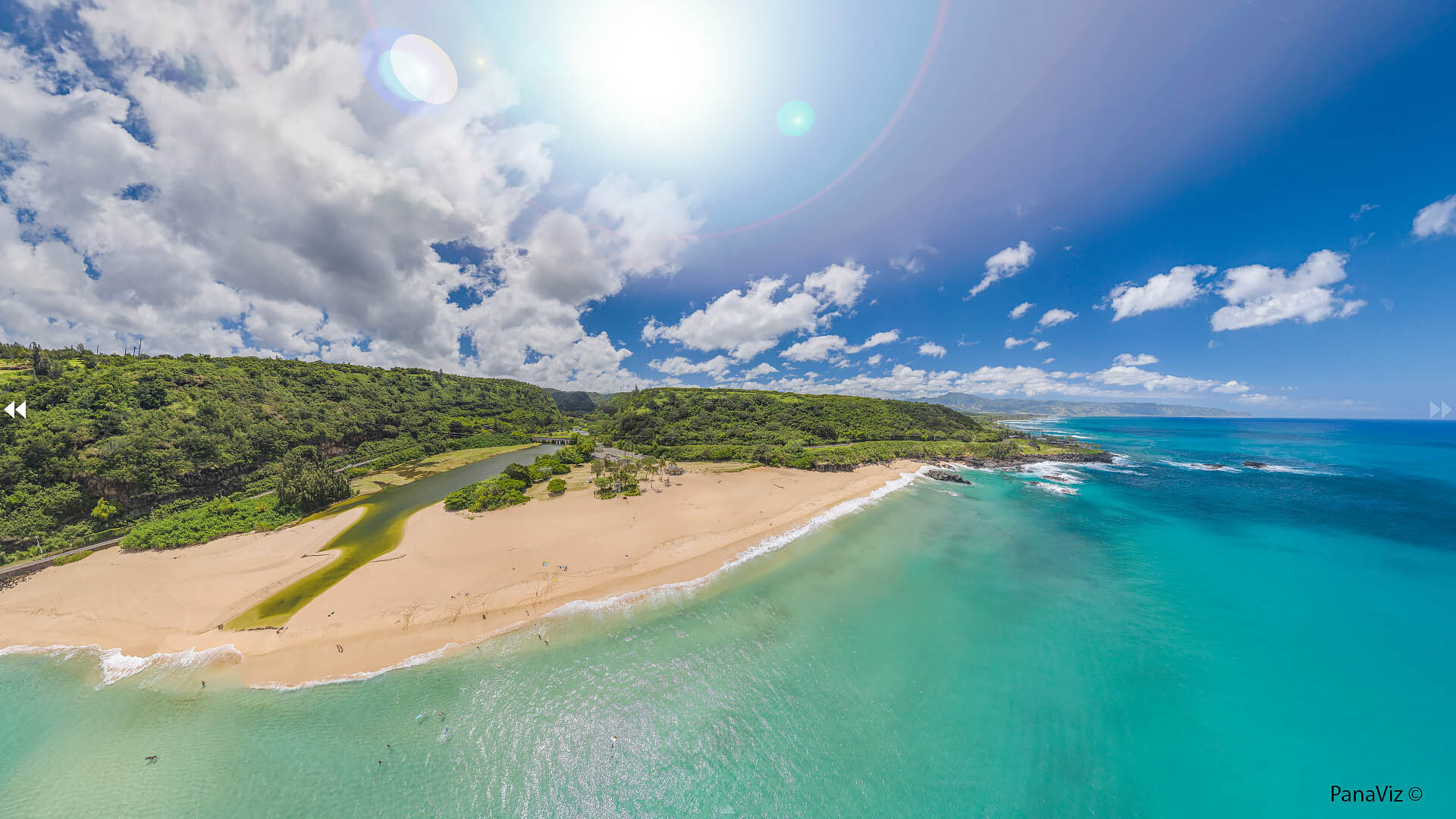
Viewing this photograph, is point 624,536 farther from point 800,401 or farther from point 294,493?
point 800,401

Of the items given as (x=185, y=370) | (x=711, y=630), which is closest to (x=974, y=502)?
(x=711, y=630)

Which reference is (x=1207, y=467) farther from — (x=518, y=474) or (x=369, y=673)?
(x=518, y=474)

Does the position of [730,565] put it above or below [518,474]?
below

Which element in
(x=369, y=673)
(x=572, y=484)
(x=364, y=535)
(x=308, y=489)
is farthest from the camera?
(x=572, y=484)

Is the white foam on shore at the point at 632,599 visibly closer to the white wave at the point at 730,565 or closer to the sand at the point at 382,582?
the white wave at the point at 730,565

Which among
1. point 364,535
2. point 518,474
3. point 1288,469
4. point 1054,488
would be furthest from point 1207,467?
point 364,535

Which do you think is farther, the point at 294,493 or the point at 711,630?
the point at 294,493

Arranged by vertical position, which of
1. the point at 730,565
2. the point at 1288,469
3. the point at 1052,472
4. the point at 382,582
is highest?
the point at 1288,469
